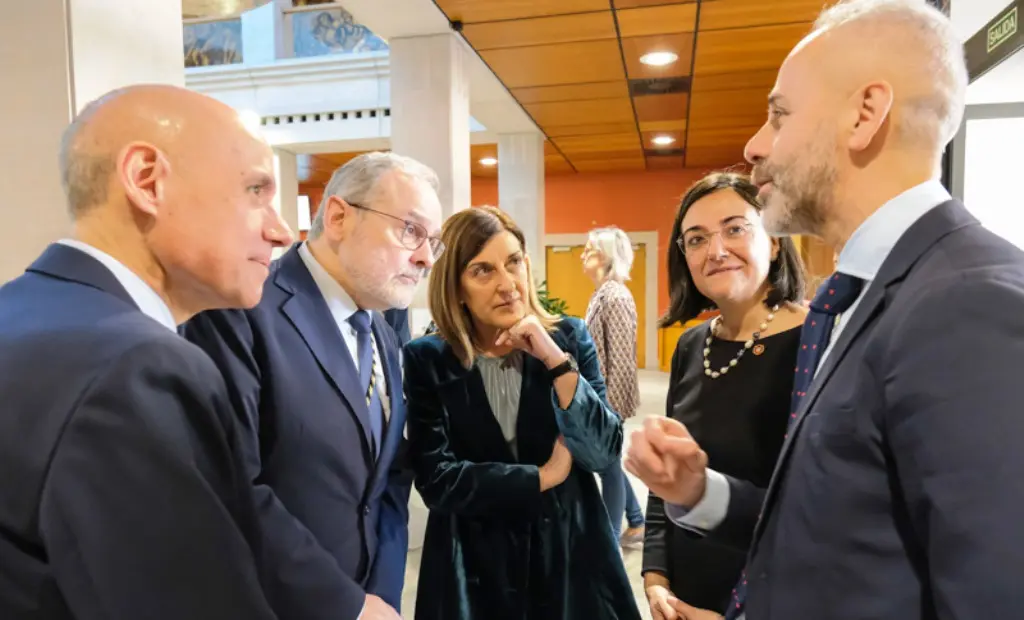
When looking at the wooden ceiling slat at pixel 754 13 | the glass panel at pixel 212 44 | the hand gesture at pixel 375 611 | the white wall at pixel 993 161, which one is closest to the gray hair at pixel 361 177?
the hand gesture at pixel 375 611

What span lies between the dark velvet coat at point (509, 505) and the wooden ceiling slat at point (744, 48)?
11.4 ft

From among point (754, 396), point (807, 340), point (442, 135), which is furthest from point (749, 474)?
point (442, 135)

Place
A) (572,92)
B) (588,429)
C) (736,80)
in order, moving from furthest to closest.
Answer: (572,92), (736,80), (588,429)

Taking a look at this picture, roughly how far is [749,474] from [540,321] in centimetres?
66

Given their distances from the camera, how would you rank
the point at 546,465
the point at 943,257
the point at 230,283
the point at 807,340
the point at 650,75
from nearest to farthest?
the point at 943,257
the point at 230,283
the point at 807,340
the point at 546,465
the point at 650,75

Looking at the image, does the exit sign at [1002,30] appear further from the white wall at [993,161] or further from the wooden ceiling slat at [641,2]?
the wooden ceiling slat at [641,2]

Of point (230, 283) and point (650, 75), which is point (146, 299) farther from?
point (650, 75)

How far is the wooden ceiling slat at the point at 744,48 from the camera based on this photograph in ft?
13.4

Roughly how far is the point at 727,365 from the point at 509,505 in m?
0.60

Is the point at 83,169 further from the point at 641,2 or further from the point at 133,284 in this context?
the point at 641,2

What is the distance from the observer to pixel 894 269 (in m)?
0.75

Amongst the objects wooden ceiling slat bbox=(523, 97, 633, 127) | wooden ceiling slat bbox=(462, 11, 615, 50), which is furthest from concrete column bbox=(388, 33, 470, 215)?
wooden ceiling slat bbox=(523, 97, 633, 127)

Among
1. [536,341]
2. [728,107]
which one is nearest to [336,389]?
[536,341]

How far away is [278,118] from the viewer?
6.97 meters
